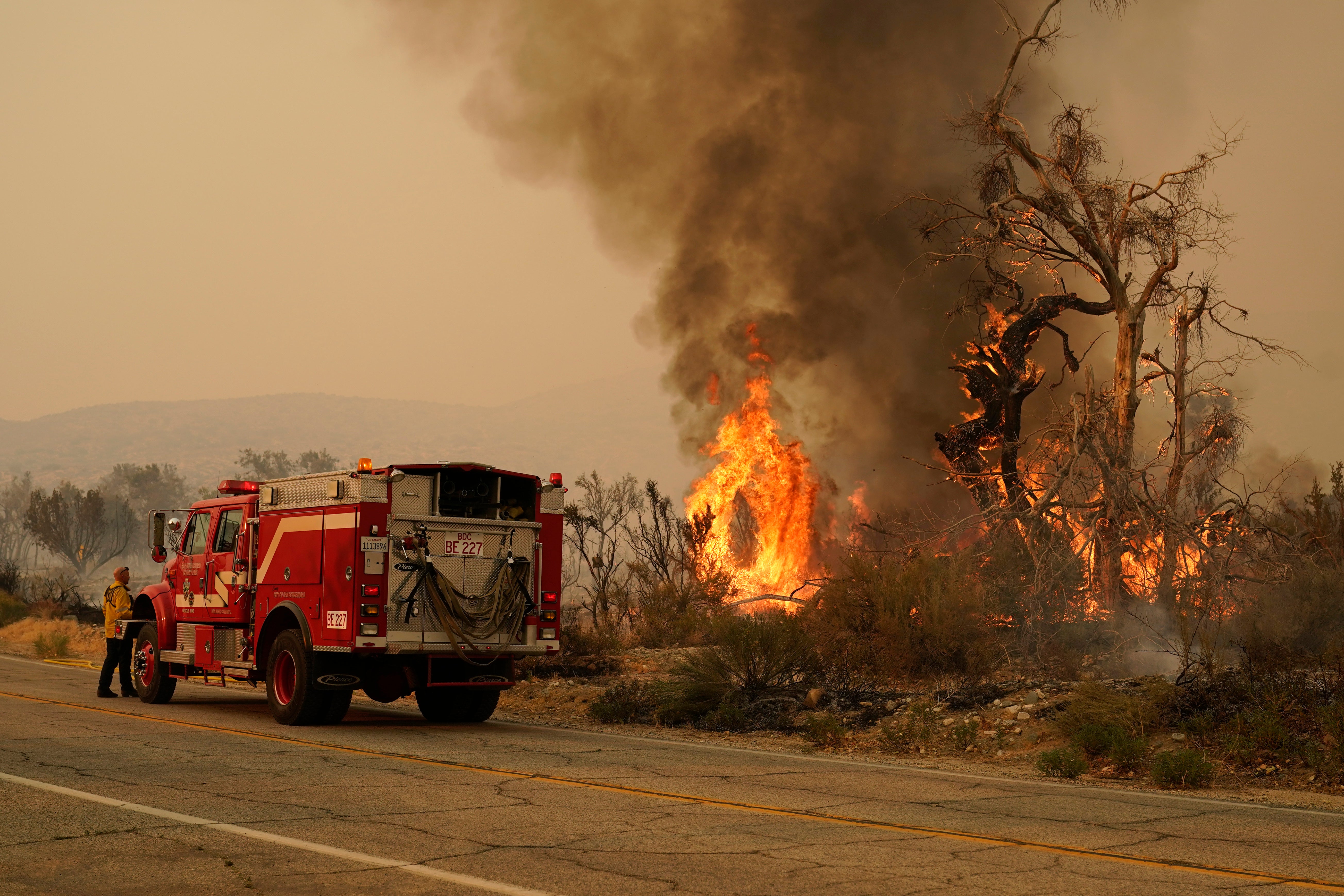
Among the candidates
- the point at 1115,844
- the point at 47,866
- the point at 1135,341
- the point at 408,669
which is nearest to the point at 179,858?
the point at 47,866

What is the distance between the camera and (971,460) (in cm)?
2339

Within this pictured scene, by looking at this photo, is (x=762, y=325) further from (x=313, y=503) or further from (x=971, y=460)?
(x=313, y=503)

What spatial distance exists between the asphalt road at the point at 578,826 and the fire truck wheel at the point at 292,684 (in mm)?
805

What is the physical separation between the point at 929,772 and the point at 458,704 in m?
5.84

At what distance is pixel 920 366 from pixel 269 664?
28388 millimetres

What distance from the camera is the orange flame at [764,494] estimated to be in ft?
99.0

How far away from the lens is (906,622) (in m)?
15.9

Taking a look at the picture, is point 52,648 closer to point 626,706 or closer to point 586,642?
point 586,642

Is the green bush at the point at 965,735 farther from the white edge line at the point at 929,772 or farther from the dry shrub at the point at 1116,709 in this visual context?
the white edge line at the point at 929,772

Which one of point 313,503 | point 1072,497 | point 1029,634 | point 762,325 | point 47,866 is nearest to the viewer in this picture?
point 47,866

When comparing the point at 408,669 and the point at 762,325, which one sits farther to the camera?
the point at 762,325

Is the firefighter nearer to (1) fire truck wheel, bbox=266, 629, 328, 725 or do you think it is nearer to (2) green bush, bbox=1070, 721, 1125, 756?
(1) fire truck wheel, bbox=266, 629, 328, 725

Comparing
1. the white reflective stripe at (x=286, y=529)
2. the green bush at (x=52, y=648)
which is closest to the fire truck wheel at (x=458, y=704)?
the white reflective stripe at (x=286, y=529)

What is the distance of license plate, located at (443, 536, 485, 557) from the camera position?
12.7m
